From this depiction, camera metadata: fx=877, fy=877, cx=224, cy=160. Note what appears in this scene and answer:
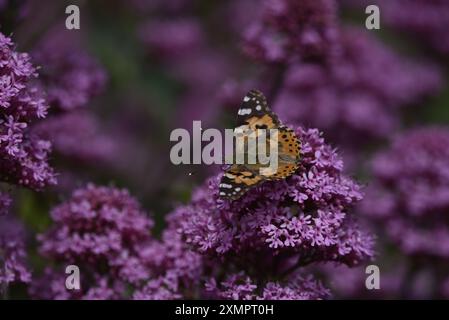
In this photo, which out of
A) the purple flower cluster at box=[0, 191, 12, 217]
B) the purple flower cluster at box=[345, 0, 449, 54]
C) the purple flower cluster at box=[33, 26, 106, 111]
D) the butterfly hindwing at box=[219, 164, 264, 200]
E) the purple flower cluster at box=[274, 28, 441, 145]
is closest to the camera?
the butterfly hindwing at box=[219, 164, 264, 200]

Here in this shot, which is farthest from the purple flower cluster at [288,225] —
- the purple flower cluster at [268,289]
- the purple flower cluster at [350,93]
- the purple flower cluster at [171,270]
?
the purple flower cluster at [350,93]

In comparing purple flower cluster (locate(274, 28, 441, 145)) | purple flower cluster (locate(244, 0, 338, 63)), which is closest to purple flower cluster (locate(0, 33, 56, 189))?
purple flower cluster (locate(244, 0, 338, 63))

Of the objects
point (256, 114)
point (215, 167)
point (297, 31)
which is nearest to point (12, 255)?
point (256, 114)

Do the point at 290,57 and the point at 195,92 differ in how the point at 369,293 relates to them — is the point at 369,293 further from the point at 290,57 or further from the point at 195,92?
the point at 195,92

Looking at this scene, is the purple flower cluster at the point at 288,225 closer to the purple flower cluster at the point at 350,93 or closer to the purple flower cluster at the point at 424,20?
the purple flower cluster at the point at 350,93

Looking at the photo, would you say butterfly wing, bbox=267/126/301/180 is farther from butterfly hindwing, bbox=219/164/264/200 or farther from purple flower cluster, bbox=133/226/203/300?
purple flower cluster, bbox=133/226/203/300
